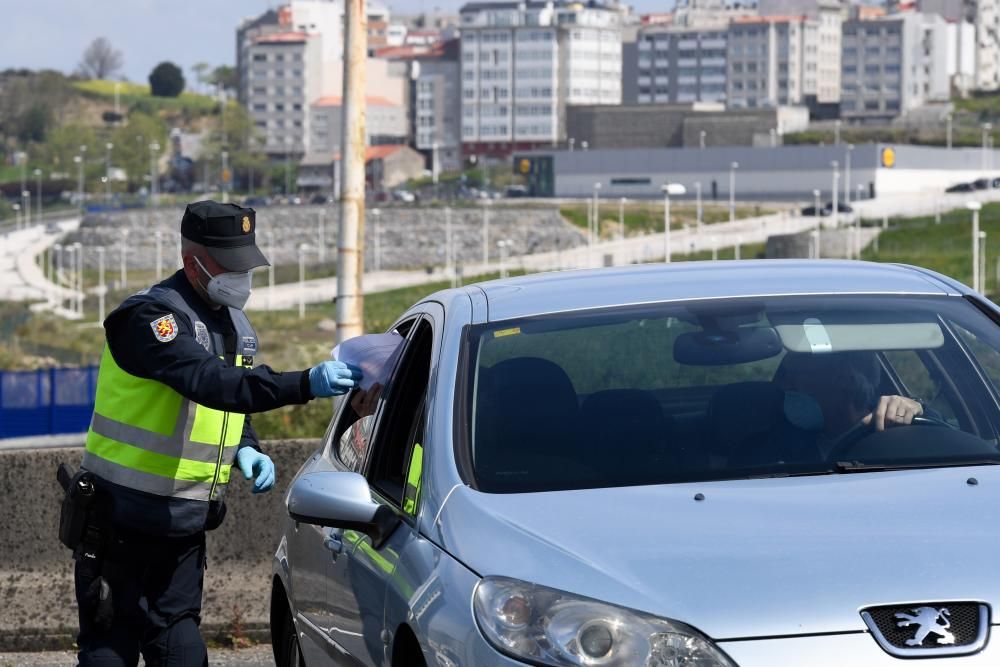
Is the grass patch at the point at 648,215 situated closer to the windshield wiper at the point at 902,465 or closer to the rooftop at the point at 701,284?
the rooftop at the point at 701,284

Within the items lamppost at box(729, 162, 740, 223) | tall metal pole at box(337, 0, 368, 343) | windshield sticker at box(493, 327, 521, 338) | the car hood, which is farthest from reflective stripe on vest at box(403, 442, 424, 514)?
lamppost at box(729, 162, 740, 223)

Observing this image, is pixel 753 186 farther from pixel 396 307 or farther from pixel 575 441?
pixel 575 441

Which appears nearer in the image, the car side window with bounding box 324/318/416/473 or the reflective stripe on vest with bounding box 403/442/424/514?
the reflective stripe on vest with bounding box 403/442/424/514

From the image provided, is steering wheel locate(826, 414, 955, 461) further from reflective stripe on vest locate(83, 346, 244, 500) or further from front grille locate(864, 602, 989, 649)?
reflective stripe on vest locate(83, 346, 244, 500)

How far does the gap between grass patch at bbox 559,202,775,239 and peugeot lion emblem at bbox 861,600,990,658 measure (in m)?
125

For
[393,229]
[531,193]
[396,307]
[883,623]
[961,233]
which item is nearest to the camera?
[883,623]

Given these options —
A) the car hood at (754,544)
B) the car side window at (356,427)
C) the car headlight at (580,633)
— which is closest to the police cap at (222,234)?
the car side window at (356,427)

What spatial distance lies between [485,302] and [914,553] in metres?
1.74

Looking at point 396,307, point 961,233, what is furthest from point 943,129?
point 396,307

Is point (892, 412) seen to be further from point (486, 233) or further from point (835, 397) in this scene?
point (486, 233)

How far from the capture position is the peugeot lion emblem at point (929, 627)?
3318 mm

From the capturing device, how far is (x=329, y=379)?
526cm

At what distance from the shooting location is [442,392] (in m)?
4.52

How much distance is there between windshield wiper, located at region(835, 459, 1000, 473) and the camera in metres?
4.23
